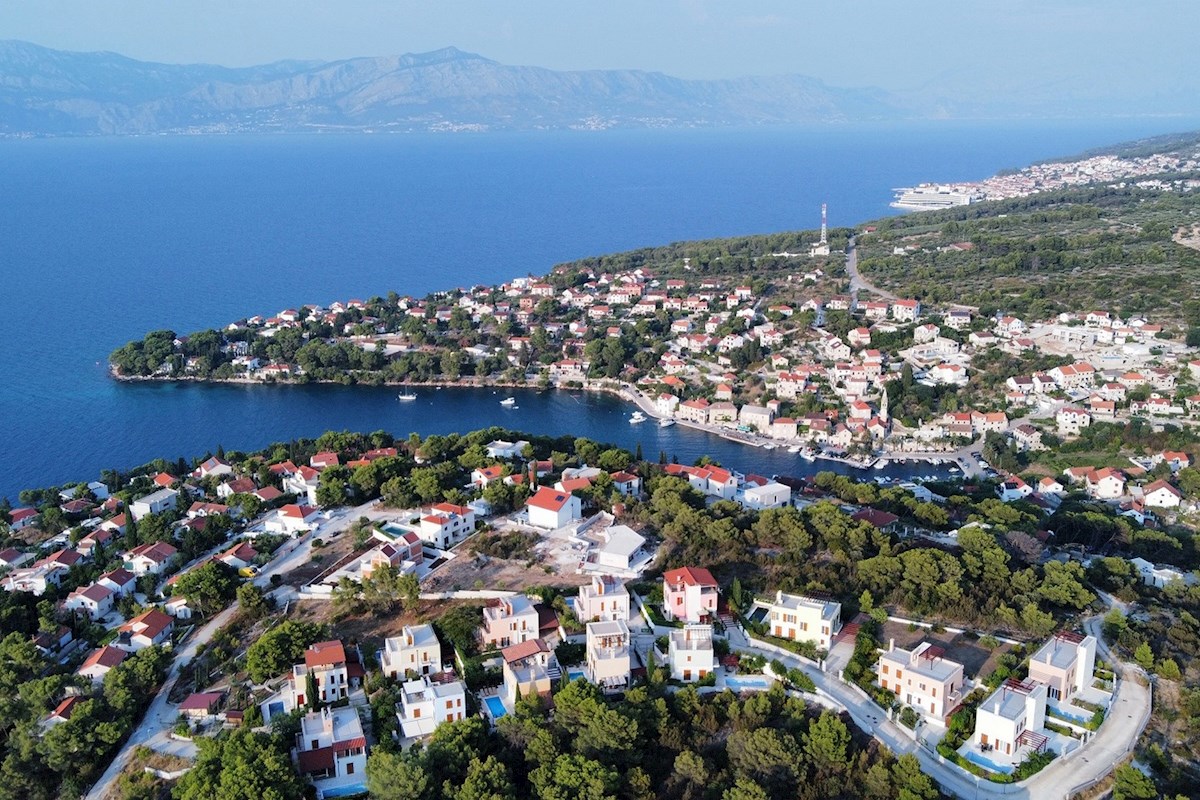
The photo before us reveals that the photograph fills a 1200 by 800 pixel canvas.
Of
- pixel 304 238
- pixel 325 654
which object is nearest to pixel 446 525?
pixel 325 654

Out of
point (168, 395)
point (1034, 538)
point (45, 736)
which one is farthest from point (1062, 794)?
point (168, 395)

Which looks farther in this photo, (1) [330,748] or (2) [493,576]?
(2) [493,576]

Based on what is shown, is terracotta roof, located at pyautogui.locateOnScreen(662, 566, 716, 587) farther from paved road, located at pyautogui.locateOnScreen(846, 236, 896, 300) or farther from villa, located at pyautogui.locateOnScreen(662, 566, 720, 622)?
paved road, located at pyautogui.locateOnScreen(846, 236, 896, 300)

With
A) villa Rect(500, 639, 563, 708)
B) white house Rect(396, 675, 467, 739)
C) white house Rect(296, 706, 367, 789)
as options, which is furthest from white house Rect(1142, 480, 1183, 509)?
white house Rect(296, 706, 367, 789)

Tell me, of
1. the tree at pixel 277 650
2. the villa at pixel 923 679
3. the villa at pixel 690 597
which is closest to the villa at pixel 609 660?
the villa at pixel 690 597

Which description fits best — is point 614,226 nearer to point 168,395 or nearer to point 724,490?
point 168,395

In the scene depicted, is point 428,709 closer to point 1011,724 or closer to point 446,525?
point 446,525
